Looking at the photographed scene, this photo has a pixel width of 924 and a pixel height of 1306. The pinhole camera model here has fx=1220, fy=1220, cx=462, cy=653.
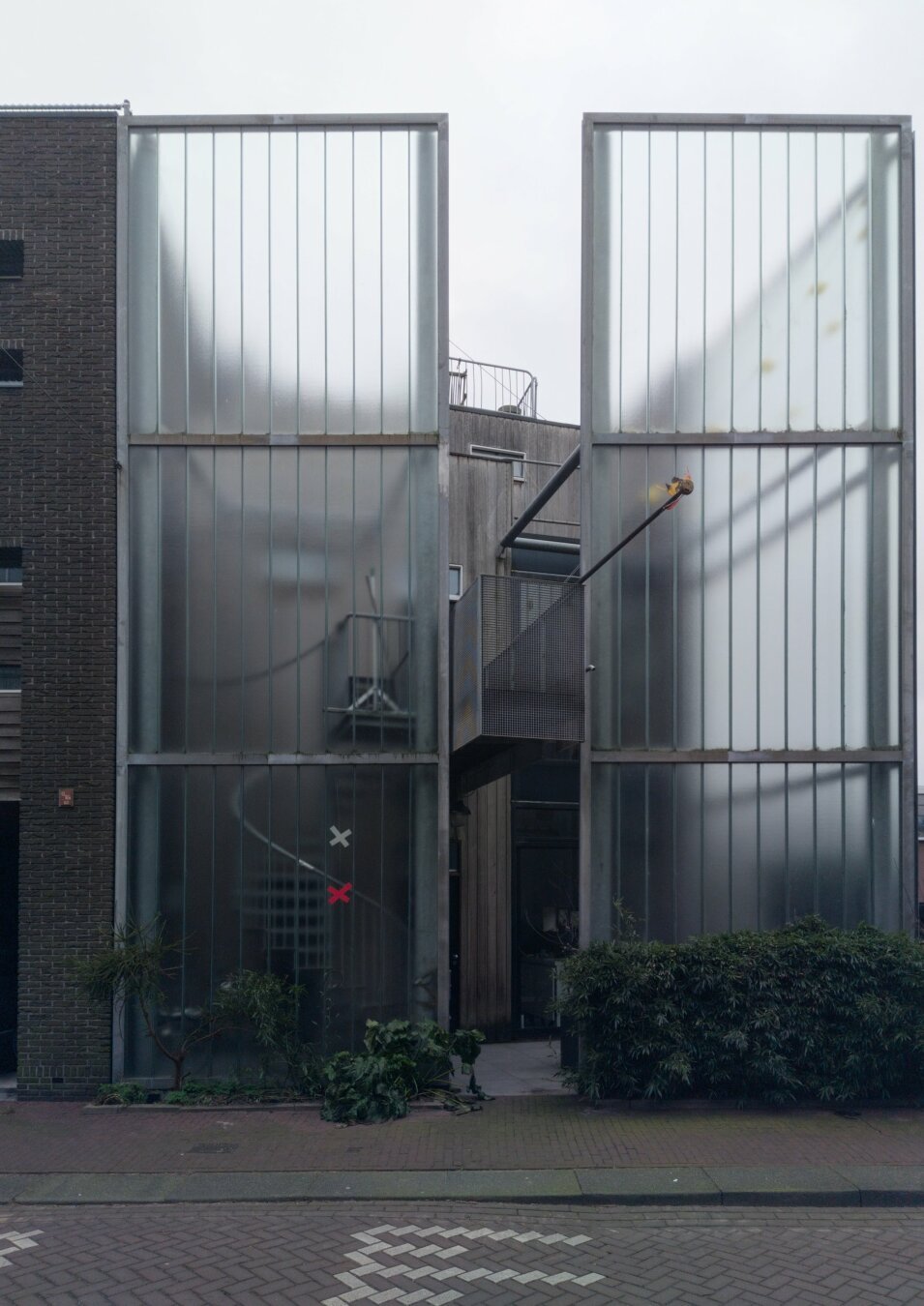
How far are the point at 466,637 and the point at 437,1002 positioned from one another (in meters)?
3.85

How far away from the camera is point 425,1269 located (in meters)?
7.70

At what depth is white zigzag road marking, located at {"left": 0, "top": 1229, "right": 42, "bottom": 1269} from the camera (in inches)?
316

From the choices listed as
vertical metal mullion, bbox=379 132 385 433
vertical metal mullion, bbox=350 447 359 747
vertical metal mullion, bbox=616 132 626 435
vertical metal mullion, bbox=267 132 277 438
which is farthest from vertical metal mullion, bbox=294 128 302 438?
vertical metal mullion, bbox=616 132 626 435

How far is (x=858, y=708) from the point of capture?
1323 centimetres

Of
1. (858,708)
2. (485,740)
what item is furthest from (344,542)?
(858,708)

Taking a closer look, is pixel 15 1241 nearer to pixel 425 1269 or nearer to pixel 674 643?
pixel 425 1269

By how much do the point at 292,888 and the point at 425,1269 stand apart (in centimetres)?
557

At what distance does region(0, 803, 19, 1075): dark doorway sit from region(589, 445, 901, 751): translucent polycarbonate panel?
7.20 metres

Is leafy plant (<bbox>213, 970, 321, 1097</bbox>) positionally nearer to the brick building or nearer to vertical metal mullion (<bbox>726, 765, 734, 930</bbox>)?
the brick building

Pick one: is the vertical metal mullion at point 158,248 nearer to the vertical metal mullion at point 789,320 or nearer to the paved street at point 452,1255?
the vertical metal mullion at point 789,320

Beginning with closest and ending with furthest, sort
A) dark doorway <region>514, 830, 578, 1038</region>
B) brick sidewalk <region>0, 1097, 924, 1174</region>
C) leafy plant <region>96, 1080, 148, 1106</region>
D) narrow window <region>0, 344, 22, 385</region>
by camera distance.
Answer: brick sidewalk <region>0, 1097, 924, 1174</region> < leafy plant <region>96, 1080, 148, 1106</region> < narrow window <region>0, 344, 22, 385</region> < dark doorway <region>514, 830, 578, 1038</region>

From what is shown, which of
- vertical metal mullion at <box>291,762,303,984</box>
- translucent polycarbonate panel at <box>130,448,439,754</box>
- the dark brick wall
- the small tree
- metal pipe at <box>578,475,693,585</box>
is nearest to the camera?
metal pipe at <box>578,475,693,585</box>

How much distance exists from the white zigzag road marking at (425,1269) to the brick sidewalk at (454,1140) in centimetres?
146

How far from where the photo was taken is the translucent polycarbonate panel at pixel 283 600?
1309 centimetres
